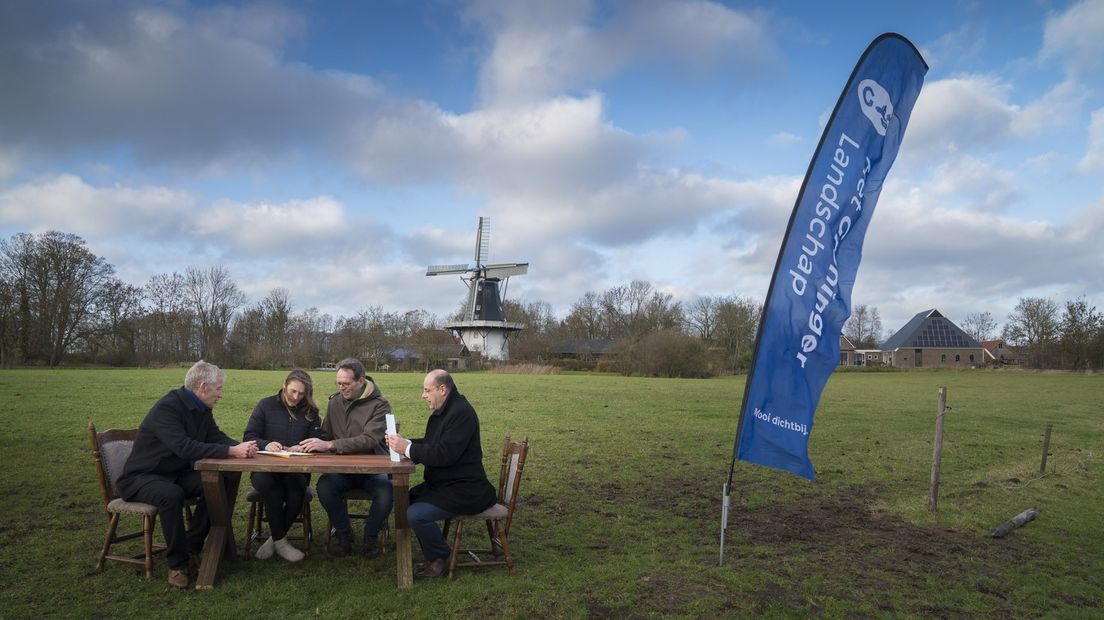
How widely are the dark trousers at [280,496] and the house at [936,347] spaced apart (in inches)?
3998

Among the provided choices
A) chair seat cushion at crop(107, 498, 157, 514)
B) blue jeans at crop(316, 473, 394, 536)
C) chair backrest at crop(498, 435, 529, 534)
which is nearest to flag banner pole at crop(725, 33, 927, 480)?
chair backrest at crop(498, 435, 529, 534)

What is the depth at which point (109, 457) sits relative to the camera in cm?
602

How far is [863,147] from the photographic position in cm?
652

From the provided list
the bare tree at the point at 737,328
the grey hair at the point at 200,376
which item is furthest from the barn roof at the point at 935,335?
the grey hair at the point at 200,376

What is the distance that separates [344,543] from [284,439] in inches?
46.0

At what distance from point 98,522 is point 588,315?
88415 millimetres

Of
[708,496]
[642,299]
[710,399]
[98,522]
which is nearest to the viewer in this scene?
[98,522]

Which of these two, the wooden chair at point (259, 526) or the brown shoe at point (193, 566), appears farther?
the wooden chair at point (259, 526)

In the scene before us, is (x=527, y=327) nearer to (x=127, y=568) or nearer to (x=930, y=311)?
(x=930, y=311)

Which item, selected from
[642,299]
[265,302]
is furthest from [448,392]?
[642,299]

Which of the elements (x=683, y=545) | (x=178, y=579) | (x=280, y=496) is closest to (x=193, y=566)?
(x=178, y=579)

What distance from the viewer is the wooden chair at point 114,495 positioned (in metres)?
5.71

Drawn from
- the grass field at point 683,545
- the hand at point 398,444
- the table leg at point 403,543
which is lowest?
the grass field at point 683,545

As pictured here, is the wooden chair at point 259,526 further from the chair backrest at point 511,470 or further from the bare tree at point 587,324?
the bare tree at point 587,324
